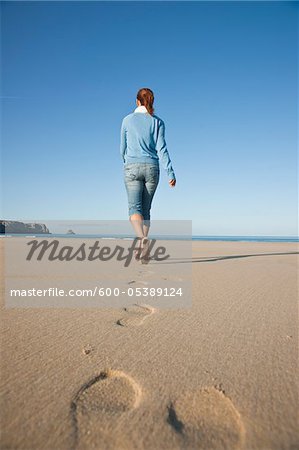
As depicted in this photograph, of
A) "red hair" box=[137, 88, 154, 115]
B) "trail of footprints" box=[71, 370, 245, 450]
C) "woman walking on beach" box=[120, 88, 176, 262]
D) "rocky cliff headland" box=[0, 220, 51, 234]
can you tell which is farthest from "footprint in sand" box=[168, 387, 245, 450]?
"rocky cliff headland" box=[0, 220, 51, 234]

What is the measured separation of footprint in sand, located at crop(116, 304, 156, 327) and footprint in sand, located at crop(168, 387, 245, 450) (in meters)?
0.56

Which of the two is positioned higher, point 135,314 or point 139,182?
point 139,182

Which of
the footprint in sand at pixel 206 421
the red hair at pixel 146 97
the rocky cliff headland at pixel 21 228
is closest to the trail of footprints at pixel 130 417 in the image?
the footprint in sand at pixel 206 421

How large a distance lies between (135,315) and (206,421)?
77 centimetres

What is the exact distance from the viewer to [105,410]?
623 mm

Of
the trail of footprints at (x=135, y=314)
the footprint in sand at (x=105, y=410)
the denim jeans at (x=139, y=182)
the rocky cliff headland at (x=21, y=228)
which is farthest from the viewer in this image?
the rocky cliff headland at (x=21, y=228)

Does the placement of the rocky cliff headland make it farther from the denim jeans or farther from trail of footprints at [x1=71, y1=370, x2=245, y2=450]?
Result: trail of footprints at [x1=71, y1=370, x2=245, y2=450]

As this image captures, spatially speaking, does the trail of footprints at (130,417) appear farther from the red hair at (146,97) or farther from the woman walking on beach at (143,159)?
the red hair at (146,97)

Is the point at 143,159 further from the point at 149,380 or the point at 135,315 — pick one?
the point at 149,380

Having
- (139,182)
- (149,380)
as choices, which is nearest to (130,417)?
(149,380)

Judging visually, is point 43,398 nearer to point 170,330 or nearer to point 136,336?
point 136,336

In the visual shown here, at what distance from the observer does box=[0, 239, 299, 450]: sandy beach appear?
545 mm

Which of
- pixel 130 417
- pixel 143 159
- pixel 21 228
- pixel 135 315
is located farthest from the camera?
pixel 21 228

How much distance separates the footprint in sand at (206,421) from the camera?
54cm
